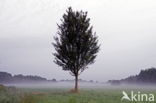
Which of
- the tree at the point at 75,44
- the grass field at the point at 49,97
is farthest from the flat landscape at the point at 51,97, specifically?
the tree at the point at 75,44

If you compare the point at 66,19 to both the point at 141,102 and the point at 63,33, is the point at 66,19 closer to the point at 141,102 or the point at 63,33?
the point at 63,33

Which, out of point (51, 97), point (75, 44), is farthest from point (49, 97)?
point (75, 44)

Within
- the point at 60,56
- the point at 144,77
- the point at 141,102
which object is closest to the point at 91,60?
the point at 60,56

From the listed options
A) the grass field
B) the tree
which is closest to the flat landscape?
the grass field

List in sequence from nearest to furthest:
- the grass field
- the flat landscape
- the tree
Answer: the grass field < the flat landscape < the tree

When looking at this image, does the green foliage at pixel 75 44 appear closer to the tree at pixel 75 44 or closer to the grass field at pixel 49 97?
the tree at pixel 75 44

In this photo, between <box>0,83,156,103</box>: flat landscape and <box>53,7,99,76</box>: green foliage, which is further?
<box>53,7,99,76</box>: green foliage

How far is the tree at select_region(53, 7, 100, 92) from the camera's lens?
42750mm

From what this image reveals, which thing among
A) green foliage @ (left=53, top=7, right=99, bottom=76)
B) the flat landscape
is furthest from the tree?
the flat landscape

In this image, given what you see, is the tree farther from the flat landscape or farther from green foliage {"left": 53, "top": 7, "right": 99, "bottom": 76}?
the flat landscape

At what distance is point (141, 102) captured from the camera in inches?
954

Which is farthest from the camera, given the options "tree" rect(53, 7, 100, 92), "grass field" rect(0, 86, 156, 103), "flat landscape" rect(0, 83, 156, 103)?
"tree" rect(53, 7, 100, 92)

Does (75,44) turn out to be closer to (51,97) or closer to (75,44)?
(75,44)

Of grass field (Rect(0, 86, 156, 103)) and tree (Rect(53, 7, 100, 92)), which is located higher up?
tree (Rect(53, 7, 100, 92))
